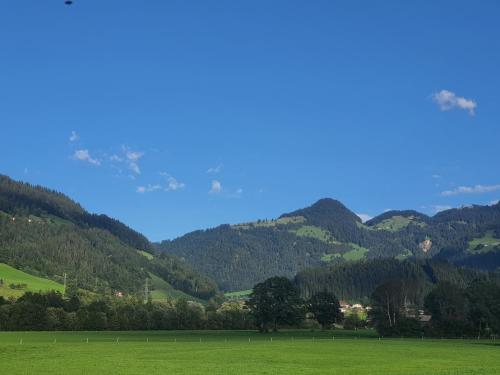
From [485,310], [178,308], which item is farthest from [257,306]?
[485,310]

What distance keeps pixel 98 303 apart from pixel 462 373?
132 m

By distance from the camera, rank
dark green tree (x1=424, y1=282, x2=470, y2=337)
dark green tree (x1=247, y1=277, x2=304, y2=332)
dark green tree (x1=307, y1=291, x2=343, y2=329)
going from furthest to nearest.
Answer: dark green tree (x1=307, y1=291, x2=343, y2=329)
dark green tree (x1=247, y1=277, x2=304, y2=332)
dark green tree (x1=424, y1=282, x2=470, y2=337)

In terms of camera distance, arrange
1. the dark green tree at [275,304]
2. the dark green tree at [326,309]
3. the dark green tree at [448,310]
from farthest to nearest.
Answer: the dark green tree at [326,309] → the dark green tree at [275,304] → the dark green tree at [448,310]

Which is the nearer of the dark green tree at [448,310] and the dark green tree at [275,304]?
the dark green tree at [448,310]

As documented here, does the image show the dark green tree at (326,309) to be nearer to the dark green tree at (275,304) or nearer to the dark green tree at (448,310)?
the dark green tree at (275,304)

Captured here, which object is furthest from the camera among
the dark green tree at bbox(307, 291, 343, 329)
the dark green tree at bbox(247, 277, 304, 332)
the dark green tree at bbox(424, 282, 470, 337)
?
the dark green tree at bbox(307, 291, 343, 329)

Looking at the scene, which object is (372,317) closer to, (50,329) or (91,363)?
(50,329)

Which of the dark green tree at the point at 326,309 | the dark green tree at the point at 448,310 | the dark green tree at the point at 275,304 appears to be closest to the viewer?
the dark green tree at the point at 448,310

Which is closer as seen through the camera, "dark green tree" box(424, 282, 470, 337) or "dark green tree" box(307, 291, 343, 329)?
"dark green tree" box(424, 282, 470, 337)

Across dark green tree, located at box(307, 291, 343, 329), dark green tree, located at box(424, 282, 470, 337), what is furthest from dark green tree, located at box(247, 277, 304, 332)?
dark green tree, located at box(424, 282, 470, 337)

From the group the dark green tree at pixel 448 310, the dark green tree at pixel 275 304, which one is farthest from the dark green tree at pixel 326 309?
the dark green tree at pixel 448 310

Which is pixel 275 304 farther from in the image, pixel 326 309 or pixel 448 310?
pixel 448 310

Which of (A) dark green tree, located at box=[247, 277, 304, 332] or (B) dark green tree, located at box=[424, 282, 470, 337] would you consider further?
(A) dark green tree, located at box=[247, 277, 304, 332]

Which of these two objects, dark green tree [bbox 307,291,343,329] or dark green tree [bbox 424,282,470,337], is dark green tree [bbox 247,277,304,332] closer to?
dark green tree [bbox 307,291,343,329]
